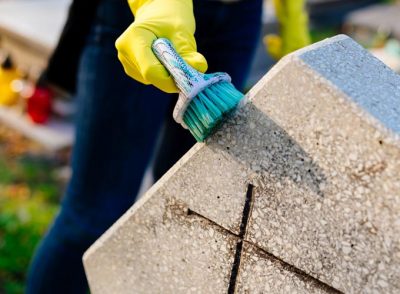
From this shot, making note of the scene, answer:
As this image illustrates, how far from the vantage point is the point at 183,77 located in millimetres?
1009

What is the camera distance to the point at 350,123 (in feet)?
3.04

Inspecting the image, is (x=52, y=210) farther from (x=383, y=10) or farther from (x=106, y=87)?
(x=383, y=10)

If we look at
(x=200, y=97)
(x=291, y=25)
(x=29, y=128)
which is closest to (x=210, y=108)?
(x=200, y=97)

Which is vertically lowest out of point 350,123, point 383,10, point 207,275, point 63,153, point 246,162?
point 383,10

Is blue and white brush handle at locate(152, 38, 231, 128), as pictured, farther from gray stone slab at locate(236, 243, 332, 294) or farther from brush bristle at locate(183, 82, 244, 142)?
gray stone slab at locate(236, 243, 332, 294)

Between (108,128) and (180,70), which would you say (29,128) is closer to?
(108,128)

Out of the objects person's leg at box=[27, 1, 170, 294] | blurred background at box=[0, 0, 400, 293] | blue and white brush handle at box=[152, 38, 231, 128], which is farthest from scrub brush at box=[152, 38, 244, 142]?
blurred background at box=[0, 0, 400, 293]

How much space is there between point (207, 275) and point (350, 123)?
1.26ft

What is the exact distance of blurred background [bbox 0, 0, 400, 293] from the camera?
2.35 m

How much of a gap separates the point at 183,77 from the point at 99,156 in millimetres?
456

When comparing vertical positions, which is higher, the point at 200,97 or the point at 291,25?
the point at 200,97

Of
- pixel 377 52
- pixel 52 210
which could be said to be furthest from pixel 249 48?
pixel 377 52

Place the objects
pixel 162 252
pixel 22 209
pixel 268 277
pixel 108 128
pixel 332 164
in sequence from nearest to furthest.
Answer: pixel 332 164
pixel 268 277
pixel 162 252
pixel 108 128
pixel 22 209

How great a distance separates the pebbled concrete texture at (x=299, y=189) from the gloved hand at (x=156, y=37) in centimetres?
13
